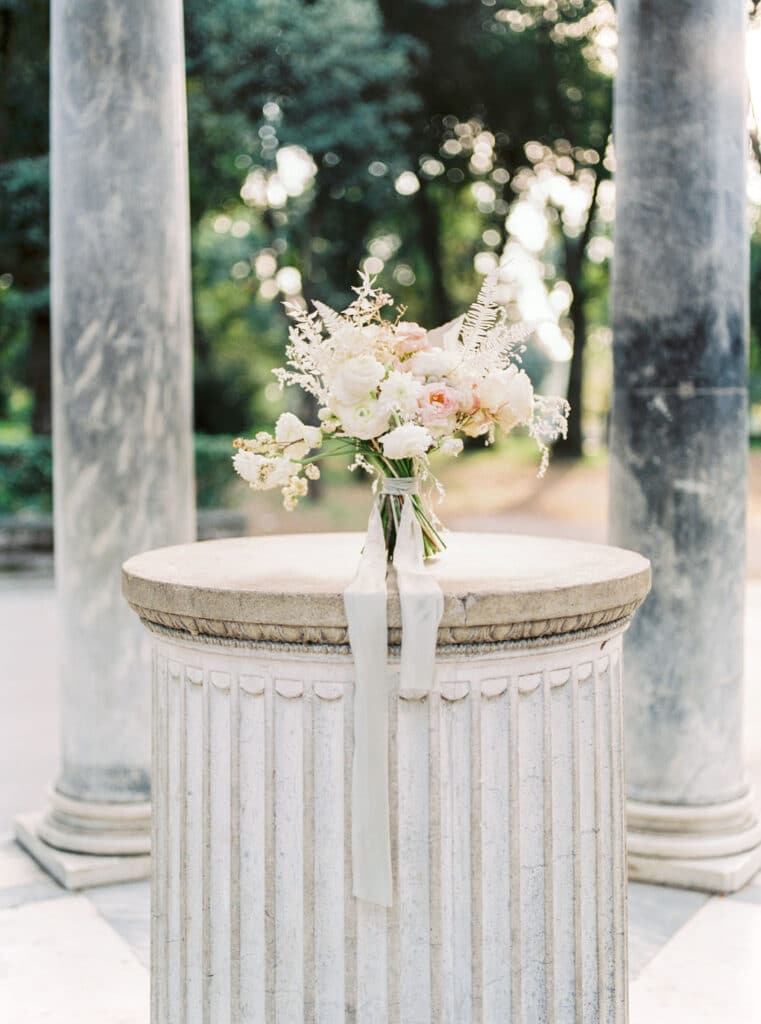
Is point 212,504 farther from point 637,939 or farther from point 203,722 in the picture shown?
point 203,722

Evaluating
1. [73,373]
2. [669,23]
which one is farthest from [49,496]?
[669,23]

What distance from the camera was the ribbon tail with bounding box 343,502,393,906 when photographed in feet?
8.69

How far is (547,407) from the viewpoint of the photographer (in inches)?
124

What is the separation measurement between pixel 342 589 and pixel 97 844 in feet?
8.98

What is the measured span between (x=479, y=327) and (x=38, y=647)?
8.13 m

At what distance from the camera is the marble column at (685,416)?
15.8 ft

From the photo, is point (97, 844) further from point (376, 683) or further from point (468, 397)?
point (468, 397)

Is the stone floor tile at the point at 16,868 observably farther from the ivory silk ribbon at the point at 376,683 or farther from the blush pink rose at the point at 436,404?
the blush pink rose at the point at 436,404

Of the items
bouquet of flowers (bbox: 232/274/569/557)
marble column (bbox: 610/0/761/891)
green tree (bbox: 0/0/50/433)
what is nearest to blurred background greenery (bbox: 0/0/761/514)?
green tree (bbox: 0/0/50/433)

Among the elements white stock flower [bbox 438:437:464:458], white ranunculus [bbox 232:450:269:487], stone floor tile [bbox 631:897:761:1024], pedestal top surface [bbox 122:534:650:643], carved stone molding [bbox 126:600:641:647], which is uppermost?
white stock flower [bbox 438:437:464:458]

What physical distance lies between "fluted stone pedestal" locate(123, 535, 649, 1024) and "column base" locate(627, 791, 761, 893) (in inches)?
75.2

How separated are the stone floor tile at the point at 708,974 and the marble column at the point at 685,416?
0.96ft

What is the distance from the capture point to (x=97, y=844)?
4965 mm

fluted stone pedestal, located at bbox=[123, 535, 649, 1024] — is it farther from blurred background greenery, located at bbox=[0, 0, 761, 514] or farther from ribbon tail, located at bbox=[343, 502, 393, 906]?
blurred background greenery, located at bbox=[0, 0, 761, 514]
